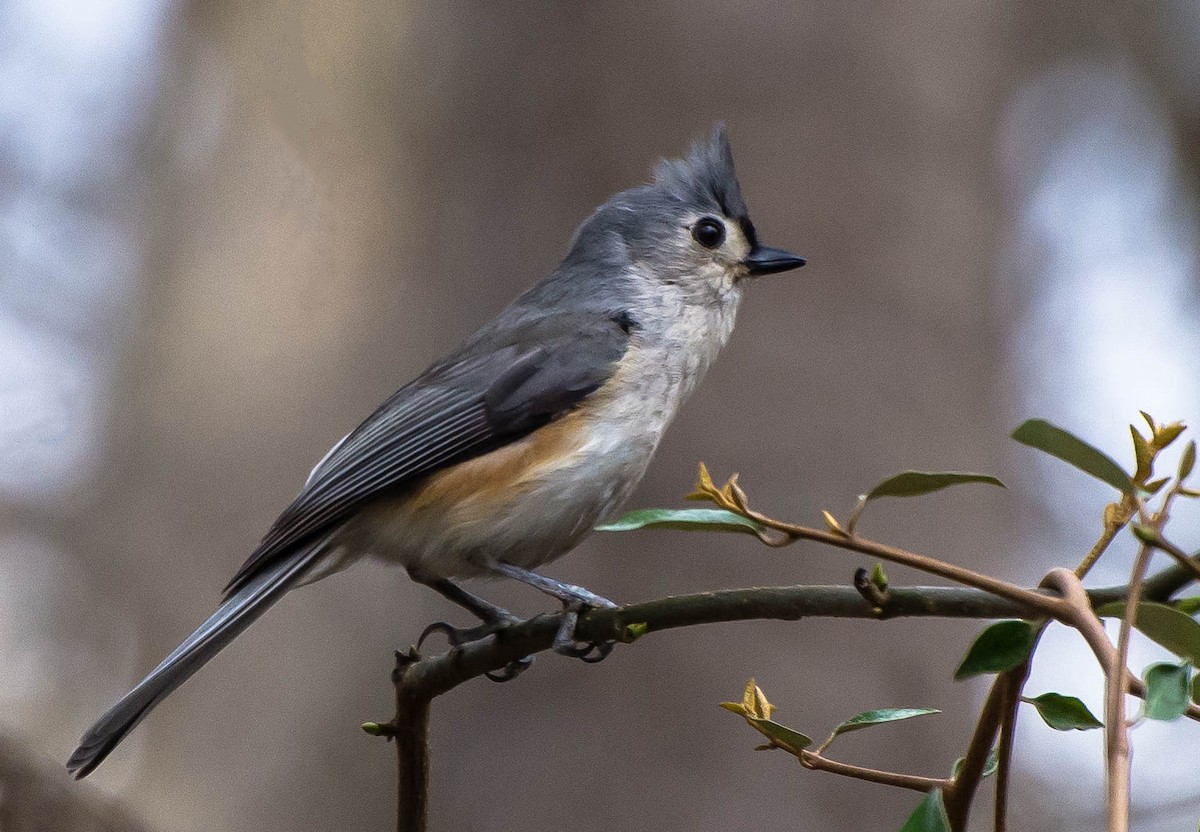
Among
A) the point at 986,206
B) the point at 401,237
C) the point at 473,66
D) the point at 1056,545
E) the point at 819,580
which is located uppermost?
the point at 473,66

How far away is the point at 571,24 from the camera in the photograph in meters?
4.04

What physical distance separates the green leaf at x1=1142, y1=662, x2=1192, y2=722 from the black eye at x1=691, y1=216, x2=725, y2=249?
2294 millimetres

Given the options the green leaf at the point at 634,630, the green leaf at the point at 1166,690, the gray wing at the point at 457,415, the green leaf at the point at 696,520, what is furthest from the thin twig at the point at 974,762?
the gray wing at the point at 457,415

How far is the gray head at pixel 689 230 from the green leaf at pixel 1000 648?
6.97ft

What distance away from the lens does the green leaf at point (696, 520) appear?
98cm

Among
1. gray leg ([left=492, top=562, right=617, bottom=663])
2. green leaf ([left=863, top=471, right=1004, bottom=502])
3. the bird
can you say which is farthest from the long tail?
green leaf ([left=863, top=471, right=1004, bottom=502])

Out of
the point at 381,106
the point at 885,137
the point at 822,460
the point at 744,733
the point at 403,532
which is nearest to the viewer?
the point at 403,532

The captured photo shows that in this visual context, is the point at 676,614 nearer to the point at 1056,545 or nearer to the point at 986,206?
the point at 986,206

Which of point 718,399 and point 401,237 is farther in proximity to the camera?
point 401,237

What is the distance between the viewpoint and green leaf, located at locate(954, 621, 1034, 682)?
0.85 meters

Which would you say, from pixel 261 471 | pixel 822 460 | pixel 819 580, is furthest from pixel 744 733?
pixel 261 471

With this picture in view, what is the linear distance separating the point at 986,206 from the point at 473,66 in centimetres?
195

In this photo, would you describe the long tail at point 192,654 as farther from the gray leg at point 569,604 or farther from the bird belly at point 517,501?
the gray leg at point 569,604

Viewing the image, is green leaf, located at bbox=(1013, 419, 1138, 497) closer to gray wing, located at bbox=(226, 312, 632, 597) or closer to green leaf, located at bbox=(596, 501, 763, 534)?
green leaf, located at bbox=(596, 501, 763, 534)
